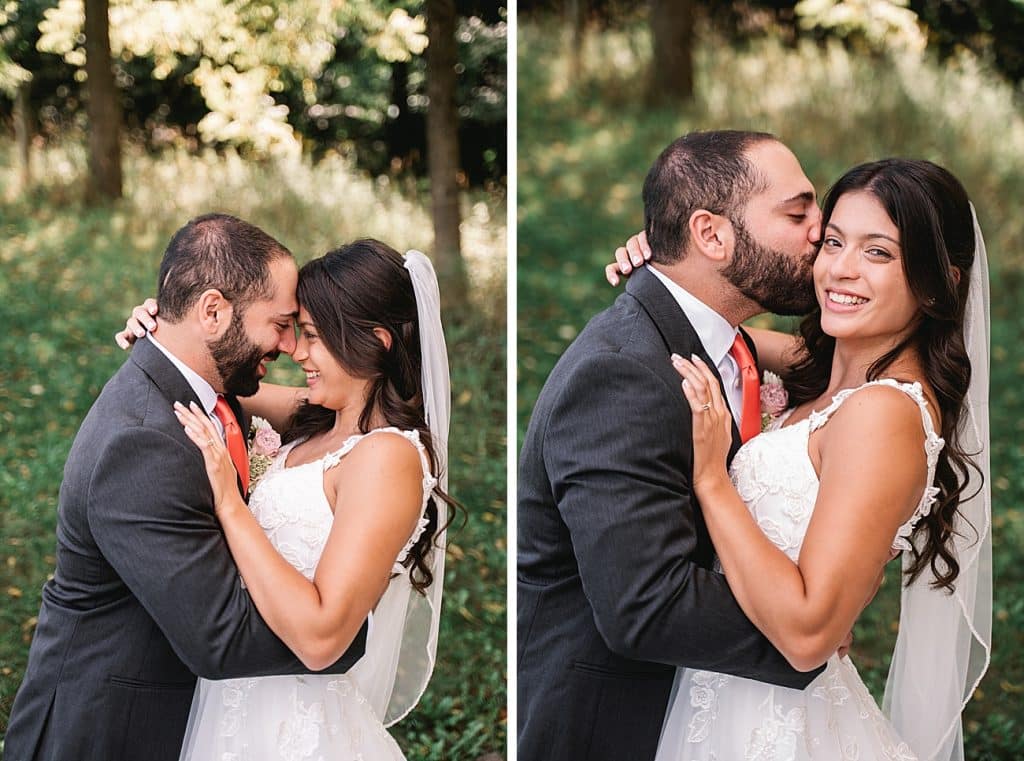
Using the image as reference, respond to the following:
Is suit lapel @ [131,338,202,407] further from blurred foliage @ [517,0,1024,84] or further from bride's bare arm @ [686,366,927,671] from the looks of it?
blurred foliage @ [517,0,1024,84]

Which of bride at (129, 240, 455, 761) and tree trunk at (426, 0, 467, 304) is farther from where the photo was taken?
tree trunk at (426, 0, 467, 304)

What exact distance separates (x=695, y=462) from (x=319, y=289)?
1.09 meters

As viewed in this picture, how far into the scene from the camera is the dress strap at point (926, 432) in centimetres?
262

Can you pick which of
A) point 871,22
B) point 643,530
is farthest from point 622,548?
point 871,22

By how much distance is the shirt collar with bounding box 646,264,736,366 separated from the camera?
2869 millimetres

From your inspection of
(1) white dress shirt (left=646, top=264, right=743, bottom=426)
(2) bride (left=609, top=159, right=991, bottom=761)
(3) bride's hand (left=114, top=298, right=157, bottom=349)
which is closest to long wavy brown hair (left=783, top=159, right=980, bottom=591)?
(2) bride (left=609, top=159, right=991, bottom=761)

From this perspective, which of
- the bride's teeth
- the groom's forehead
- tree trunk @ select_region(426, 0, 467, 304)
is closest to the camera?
the bride's teeth

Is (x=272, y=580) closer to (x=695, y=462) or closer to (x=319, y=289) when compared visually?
(x=319, y=289)

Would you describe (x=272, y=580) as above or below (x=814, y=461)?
below

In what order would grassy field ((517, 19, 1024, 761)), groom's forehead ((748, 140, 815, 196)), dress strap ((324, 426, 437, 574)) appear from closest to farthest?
groom's forehead ((748, 140, 815, 196)) → dress strap ((324, 426, 437, 574)) → grassy field ((517, 19, 1024, 761))

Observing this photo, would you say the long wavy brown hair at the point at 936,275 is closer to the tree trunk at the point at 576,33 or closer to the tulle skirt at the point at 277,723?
the tulle skirt at the point at 277,723

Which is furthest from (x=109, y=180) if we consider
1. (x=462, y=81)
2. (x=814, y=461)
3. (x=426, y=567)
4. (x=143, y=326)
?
(x=814, y=461)

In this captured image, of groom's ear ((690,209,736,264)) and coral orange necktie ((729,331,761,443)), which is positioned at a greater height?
groom's ear ((690,209,736,264))

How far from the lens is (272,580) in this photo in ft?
8.71
